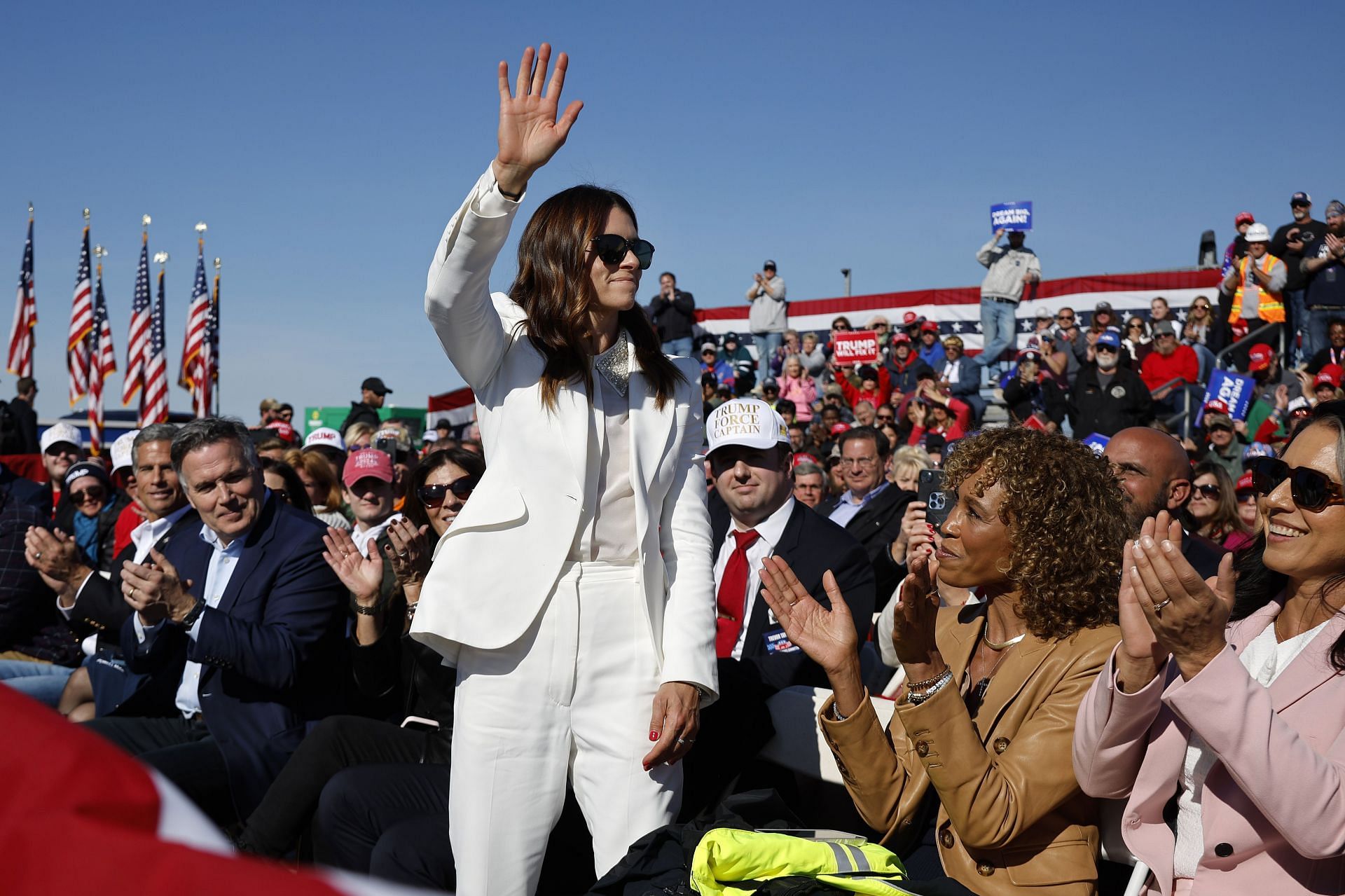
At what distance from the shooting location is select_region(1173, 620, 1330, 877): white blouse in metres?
2.52

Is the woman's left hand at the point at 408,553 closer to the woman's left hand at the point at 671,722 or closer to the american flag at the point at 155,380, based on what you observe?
the woman's left hand at the point at 671,722

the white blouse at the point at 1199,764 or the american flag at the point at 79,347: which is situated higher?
the american flag at the point at 79,347

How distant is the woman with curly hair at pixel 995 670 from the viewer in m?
2.77

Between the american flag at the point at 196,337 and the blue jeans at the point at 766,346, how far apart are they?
11.0 m

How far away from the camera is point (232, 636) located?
4168mm

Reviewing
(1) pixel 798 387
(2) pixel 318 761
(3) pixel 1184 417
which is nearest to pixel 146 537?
(2) pixel 318 761

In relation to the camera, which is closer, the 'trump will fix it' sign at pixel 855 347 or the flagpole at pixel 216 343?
the 'trump will fix it' sign at pixel 855 347

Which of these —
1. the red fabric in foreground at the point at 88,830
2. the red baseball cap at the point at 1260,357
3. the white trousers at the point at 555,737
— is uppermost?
the red baseball cap at the point at 1260,357

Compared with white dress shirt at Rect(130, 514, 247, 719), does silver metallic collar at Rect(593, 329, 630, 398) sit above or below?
above

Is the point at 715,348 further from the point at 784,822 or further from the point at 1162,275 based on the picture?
the point at 784,822

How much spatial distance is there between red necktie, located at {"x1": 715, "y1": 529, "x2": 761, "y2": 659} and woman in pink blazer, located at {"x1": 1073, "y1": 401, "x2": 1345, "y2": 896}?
2.04 metres

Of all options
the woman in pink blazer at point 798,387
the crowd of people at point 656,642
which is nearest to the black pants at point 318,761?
the crowd of people at point 656,642

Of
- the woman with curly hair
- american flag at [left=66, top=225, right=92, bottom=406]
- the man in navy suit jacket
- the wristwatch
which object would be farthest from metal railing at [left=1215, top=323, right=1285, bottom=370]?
american flag at [left=66, top=225, right=92, bottom=406]

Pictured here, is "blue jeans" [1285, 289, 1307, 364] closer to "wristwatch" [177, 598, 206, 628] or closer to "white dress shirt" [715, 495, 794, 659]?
"white dress shirt" [715, 495, 794, 659]
